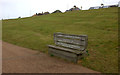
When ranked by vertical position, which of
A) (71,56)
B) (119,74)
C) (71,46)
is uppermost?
(71,46)

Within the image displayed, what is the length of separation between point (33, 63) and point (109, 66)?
300 cm

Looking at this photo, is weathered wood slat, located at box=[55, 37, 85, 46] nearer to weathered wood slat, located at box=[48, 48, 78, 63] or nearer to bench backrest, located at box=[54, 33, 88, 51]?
bench backrest, located at box=[54, 33, 88, 51]

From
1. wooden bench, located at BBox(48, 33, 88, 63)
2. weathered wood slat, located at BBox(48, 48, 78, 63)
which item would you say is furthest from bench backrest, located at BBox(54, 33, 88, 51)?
weathered wood slat, located at BBox(48, 48, 78, 63)

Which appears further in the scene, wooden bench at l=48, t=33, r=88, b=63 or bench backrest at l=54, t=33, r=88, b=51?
bench backrest at l=54, t=33, r=88, b=51

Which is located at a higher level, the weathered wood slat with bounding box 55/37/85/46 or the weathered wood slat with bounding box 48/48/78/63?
the weathered wood slat with bounding box 55/37/85/46

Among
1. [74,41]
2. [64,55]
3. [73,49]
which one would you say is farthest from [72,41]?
[64,55]

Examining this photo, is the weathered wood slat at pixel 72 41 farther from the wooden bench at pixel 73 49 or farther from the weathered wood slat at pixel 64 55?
the weathered wood slat at pixel 64 55

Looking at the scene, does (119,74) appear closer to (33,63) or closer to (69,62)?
(69,62)

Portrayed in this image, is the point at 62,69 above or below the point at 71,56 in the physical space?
below

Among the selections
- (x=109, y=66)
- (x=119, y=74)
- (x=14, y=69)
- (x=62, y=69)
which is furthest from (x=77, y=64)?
(x=14, y=69)

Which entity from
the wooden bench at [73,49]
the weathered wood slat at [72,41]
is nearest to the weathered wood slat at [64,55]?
the wooden bench at [73,49]

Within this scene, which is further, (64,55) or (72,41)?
(72,41)

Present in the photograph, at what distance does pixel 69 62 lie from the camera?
17.3 ft

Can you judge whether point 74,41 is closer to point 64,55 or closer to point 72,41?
point 72,41
